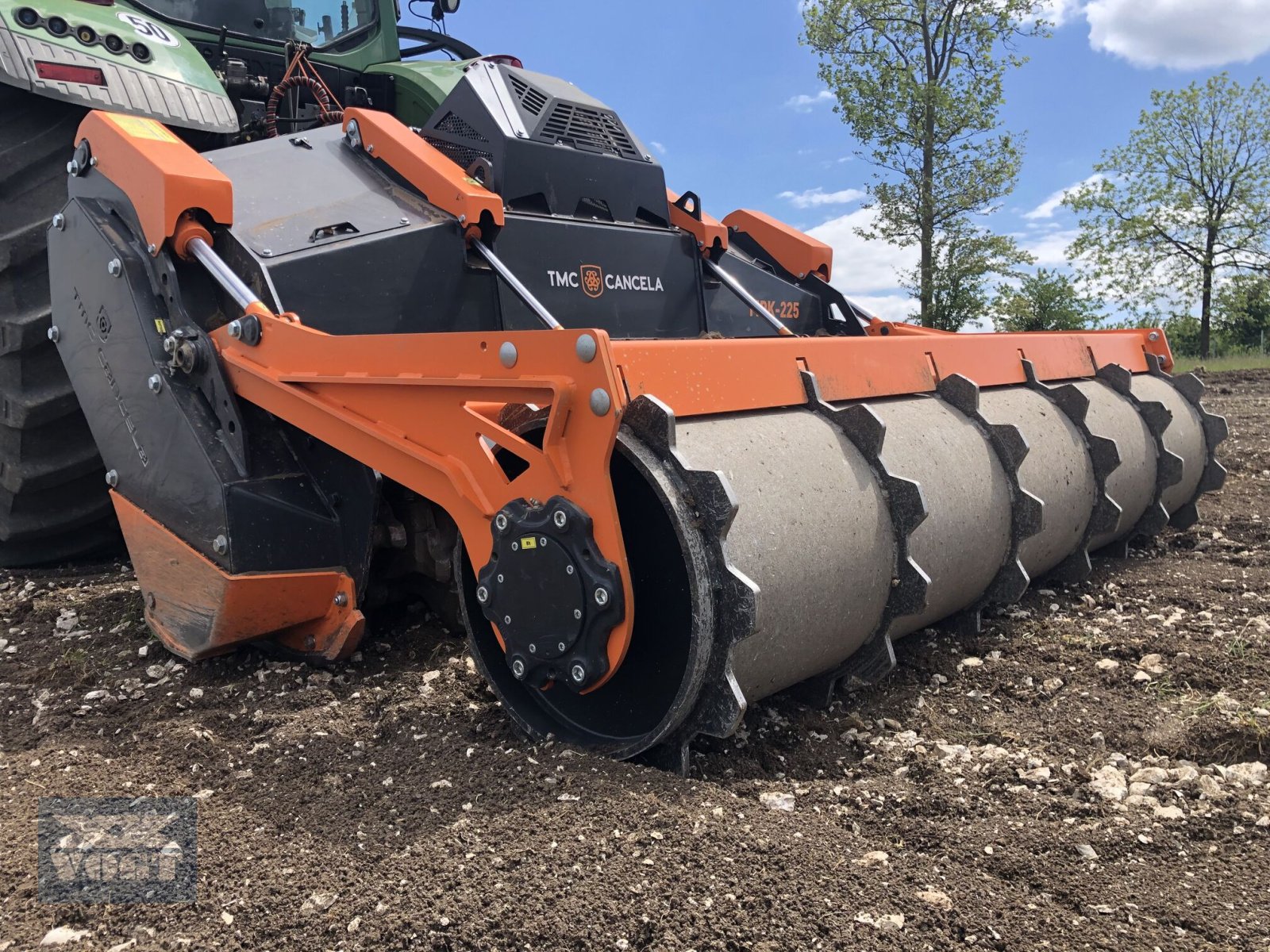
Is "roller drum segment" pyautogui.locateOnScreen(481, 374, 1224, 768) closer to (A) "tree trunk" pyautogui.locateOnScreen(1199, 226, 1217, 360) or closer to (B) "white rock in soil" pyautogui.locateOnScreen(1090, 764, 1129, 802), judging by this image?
(B) "white rock in soil" pyautogui.locateOnScreen(1090, 764, 1129, 802)

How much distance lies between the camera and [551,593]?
2.27 m

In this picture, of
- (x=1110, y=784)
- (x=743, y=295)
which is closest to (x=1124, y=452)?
(x=743, y=295)

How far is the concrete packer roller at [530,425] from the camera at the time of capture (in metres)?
2.27

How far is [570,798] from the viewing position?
6.99 ft

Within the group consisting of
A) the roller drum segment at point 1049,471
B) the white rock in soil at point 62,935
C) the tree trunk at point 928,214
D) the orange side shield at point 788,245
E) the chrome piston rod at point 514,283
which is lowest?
the white rock in soil at point 62,935

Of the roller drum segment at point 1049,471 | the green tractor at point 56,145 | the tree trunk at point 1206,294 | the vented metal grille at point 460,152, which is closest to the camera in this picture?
the roller drum segment at point 1049,471

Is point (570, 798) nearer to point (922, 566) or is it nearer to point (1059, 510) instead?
point (922, 566)

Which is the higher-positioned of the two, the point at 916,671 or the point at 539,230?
the point at 539,230

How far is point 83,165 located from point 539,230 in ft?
4.63

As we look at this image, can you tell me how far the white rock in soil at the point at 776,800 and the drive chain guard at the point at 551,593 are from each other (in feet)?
1.36

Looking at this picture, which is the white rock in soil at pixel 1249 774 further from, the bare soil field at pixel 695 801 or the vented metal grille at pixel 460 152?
the vented metal grille at pixel 460 152

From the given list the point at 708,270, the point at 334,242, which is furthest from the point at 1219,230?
the point at 334,242

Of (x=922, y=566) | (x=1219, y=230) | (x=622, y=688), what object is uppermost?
(x=1219, y=230)

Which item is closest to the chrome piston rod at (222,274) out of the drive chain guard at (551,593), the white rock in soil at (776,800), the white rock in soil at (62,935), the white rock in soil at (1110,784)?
the drive chain guard at (551,593)
